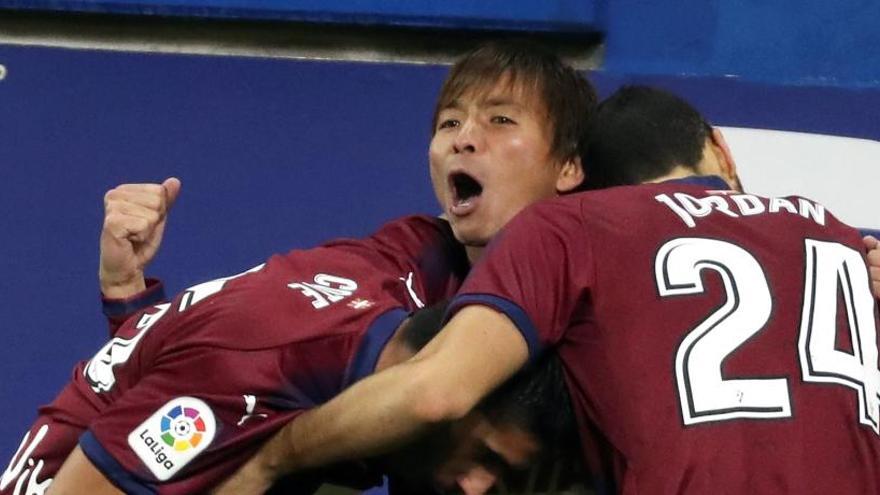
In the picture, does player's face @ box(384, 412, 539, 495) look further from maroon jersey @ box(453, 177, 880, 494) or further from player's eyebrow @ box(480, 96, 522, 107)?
player's eyebrow @ box(480, 96, 522, 107)

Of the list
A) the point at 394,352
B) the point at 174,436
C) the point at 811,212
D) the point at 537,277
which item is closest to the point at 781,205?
the point at 811,212

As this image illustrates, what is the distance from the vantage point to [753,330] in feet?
3.94

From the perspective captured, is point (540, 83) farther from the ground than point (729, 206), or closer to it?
farther from the ground

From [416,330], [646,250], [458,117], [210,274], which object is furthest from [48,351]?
[646,250]

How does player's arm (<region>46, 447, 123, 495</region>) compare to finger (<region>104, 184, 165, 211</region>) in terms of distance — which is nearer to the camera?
player's arm (<region>46, 447, 123, 495</region>)

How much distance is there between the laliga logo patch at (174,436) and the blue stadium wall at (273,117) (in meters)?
0.67

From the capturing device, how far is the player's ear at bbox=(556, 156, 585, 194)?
5.47ft

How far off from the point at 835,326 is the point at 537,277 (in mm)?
243

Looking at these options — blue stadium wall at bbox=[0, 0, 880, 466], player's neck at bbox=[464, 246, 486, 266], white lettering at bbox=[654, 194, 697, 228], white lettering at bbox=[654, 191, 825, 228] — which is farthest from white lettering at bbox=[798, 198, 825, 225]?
blue stadium wall at bbox=[0, 0, 880, 466]

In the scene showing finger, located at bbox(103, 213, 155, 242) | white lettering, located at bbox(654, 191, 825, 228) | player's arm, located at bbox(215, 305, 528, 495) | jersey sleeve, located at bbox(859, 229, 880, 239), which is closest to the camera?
player's arm, located at bbox(215, 305, 528, 495)

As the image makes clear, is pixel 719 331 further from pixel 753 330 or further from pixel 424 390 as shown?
pixel 424 390

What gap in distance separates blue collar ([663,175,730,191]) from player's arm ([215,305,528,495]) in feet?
0.86

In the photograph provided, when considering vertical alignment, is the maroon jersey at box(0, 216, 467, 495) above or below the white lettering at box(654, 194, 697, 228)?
below

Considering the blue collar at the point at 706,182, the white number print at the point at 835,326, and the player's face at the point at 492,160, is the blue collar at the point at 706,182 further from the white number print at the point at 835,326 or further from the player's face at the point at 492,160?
the player's face at the point at 492,160
